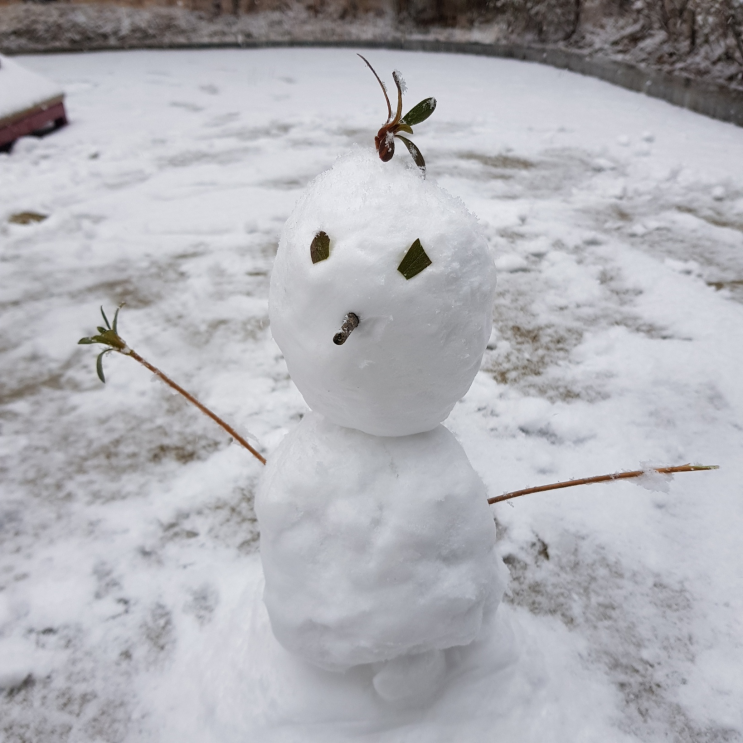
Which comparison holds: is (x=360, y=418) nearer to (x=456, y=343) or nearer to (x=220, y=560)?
(x=456, y=343)

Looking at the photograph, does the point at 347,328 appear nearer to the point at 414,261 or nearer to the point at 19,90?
the point at 414,261

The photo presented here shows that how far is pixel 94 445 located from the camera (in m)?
1.98

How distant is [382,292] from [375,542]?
40 cm

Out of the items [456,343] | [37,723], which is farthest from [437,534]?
[37,723]

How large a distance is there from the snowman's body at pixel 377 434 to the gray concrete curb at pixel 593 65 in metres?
5.34

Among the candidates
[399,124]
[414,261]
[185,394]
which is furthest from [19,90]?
[414,261]

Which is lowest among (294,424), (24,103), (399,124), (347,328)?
(294,424)

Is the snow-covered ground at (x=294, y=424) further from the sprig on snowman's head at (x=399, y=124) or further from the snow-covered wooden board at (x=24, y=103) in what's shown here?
A: the sprig on snowman's head at (x=399, y=124)

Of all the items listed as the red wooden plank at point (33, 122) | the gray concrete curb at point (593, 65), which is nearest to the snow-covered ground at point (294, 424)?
the red wooden plank at point (33, 122)

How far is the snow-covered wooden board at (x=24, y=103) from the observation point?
4.62 metres

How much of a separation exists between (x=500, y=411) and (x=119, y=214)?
272cm

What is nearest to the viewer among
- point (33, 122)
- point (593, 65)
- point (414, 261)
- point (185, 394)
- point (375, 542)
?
point (414, 261)

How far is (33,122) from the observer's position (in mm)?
4879

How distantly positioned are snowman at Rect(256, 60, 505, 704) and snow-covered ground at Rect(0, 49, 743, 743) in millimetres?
240
